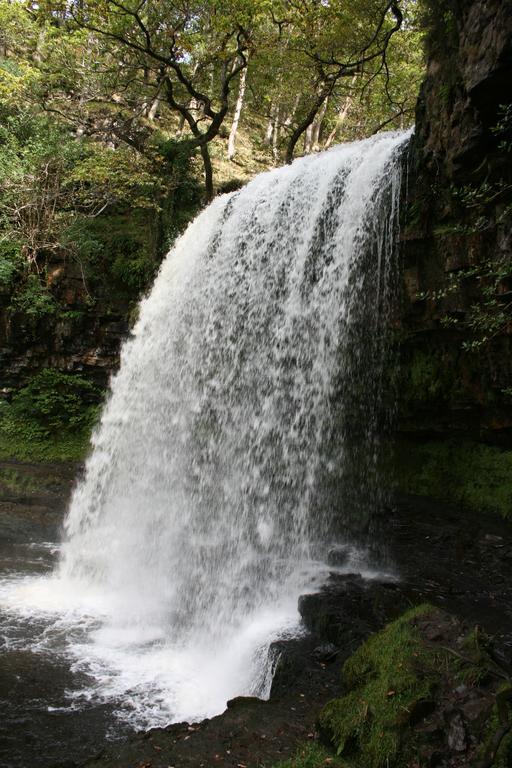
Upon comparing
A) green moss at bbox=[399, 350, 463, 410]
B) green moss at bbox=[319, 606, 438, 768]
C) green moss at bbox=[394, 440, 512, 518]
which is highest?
green moss at bbox=[399, 350, 463, 410]

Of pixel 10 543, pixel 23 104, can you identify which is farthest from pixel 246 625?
pixel 23 104

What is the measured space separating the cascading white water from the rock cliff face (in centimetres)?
51

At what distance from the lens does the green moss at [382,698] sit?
3096 mm

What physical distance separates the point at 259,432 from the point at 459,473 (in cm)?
307

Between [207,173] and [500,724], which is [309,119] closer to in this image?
[207,173]

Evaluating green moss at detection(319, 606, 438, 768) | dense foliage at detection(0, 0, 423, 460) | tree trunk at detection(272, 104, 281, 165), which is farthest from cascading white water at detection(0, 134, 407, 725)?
tree trunk at detection(272, 104, 281, 165)

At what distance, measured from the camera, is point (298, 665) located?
475cm

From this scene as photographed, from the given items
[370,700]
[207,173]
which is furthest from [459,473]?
[207,173]

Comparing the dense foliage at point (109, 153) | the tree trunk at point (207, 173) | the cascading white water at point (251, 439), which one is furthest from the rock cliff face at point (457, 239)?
the tree trunk at point (207, 173)

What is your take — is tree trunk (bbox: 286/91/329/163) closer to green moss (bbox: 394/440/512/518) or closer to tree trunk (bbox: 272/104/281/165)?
tree trunk (bbox: 272/104/281/165)

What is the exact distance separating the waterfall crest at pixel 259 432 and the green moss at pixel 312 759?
2716 millimetres

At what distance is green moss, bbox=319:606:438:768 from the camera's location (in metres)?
3.10

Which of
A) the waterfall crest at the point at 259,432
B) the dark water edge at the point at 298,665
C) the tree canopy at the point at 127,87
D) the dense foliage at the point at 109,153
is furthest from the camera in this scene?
the dense foliage at the point at 109,153

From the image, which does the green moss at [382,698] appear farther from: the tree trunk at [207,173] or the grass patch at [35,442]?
the tree trunk at [207,173]
